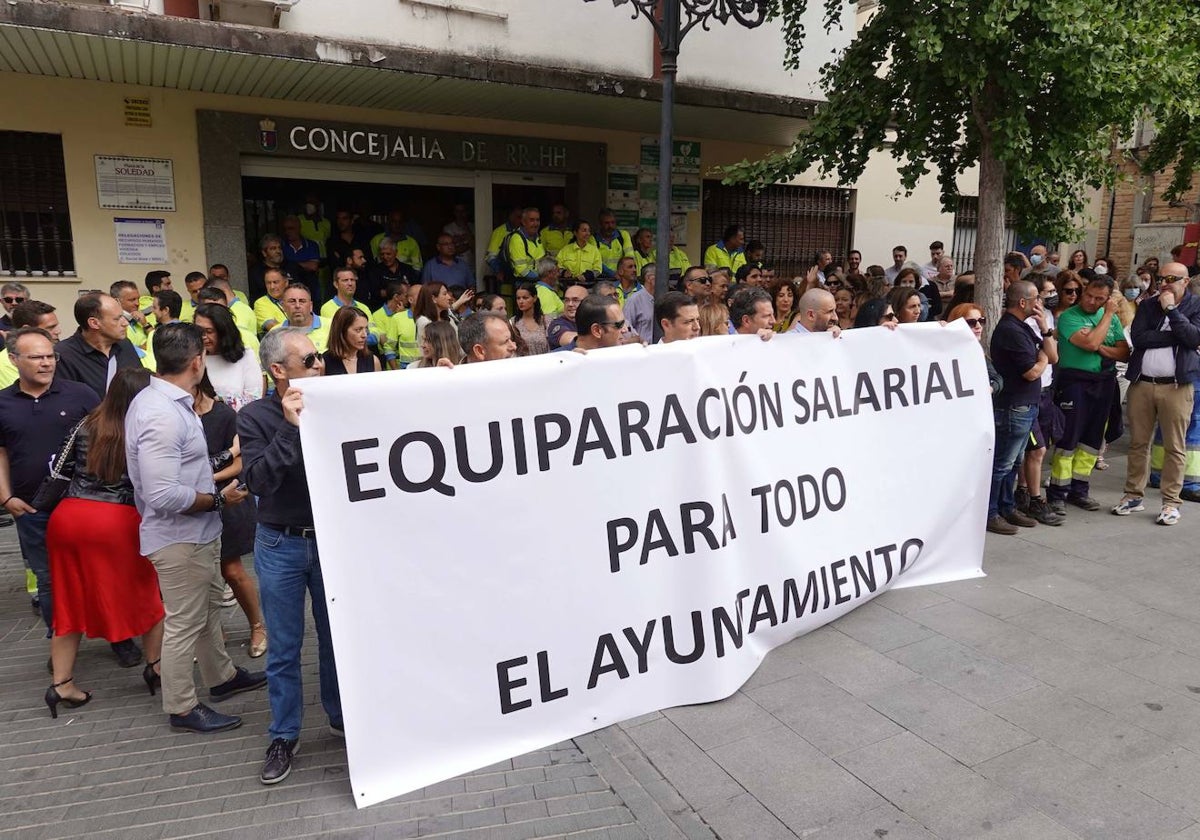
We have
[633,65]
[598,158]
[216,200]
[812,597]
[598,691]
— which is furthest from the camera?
[598,158]

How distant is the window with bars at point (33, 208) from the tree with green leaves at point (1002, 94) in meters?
6.50

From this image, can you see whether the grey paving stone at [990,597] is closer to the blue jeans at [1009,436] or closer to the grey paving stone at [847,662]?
the grey paving stone at [847,662]

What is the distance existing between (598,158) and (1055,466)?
6.64 meters

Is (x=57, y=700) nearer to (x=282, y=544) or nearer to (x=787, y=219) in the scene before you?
(x=282, y=544)

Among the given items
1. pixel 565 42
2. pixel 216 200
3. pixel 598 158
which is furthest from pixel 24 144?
pixel 598 158

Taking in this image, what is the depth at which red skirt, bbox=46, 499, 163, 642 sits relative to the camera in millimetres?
3842

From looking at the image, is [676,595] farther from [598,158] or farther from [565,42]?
[598,158]

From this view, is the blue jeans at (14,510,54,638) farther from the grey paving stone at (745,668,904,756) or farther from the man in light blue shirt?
the grey paving stone at (745,668,904,756)

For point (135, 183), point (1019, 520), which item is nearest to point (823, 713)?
point (1019, 520)

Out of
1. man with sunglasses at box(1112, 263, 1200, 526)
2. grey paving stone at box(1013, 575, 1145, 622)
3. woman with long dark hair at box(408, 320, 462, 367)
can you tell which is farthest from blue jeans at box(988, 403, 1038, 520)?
woman with long dark hair at box(408, 320, 462, 367)

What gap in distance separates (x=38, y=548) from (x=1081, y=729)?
515cm

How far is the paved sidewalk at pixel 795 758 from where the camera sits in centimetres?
314

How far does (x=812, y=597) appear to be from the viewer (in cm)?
451

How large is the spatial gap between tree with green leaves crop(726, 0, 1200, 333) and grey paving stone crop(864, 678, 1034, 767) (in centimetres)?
480
